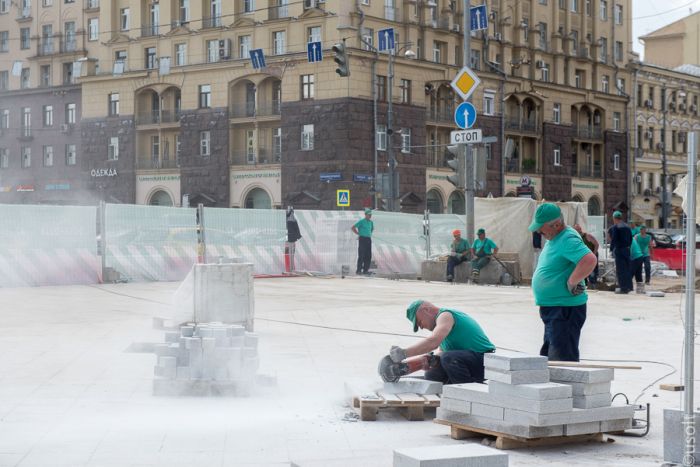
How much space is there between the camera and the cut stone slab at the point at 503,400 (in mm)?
6766

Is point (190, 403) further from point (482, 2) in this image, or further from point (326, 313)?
point (482, 2)

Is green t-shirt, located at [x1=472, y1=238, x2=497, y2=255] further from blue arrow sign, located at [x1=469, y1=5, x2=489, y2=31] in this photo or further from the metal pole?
blue arrow sign, located at [x1=469, y1=5, x2=489, y2=31]

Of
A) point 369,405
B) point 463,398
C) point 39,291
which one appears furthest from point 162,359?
point 39,291

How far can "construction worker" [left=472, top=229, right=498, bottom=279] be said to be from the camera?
25969 millimetres

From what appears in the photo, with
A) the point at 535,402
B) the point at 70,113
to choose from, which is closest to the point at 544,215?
the point at 535,402

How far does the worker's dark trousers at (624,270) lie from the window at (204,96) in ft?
129

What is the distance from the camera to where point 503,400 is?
6.94 metres

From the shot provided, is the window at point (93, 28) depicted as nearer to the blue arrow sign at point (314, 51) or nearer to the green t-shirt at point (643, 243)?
the blue arrow sign at point (314, 51)

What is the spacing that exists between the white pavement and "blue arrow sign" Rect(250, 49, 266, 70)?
36.9m

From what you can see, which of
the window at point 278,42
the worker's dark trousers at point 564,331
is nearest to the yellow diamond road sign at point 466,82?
the worker's dark trousers at point 564,331

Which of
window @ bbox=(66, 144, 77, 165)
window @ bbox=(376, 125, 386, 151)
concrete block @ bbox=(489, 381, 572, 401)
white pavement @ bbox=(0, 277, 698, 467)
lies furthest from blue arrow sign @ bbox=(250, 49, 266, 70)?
concrete block @ bbox=(489, 381, 572, 401)

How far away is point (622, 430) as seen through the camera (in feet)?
23.9

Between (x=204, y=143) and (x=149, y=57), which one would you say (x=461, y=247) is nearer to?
(x=204, y=143)

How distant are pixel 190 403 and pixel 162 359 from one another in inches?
23.5
